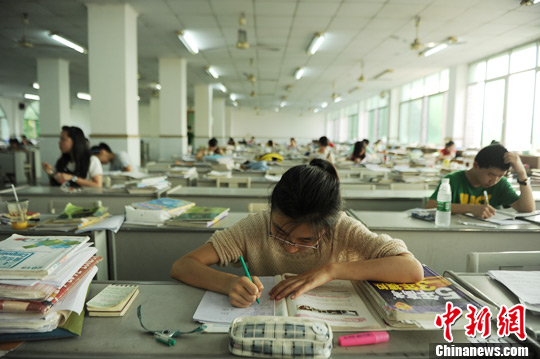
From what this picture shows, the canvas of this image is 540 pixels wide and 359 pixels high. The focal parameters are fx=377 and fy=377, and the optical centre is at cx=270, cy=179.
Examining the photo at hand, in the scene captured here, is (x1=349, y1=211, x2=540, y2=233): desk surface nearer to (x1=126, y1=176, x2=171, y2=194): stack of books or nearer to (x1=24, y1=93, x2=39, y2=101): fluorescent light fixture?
(x1=126, y1=176, x2=171, y2=194): stack of books

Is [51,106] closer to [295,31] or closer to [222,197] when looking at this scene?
[295,31]

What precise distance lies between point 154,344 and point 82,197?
279 centimetres

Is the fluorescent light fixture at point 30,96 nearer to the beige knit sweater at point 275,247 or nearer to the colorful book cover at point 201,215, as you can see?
the colorful book cover at point 201,215

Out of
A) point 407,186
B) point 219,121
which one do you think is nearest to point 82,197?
point 407,186

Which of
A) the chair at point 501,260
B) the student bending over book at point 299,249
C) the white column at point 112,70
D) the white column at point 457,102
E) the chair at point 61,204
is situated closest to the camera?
the student bending over book at point 299,249

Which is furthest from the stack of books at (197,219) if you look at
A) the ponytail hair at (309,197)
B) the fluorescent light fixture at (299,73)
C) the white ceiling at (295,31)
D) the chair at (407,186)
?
the fluorescent light fixture at (299,73)

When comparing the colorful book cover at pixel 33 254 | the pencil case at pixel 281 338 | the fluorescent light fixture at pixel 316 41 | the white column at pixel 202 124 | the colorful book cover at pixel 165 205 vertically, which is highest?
the fluorescent light fixture at pixel 316 41

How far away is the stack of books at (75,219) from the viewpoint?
2086 millimetres

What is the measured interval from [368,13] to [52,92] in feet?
Answer: 28.3

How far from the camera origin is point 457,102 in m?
11.2

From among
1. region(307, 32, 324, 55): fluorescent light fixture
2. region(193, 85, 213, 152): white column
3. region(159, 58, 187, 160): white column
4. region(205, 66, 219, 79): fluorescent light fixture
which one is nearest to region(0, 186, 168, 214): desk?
region(307, 32, 324, 55): fluorescent light fixture

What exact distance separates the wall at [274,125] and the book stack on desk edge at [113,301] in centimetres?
2724

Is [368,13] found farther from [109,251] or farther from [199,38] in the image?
[109,251]

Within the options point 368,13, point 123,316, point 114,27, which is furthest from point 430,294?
point 114,27
